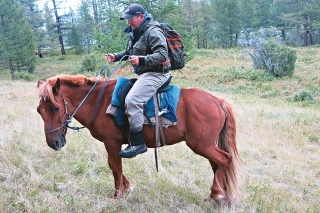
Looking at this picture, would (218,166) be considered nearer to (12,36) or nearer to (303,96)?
(303,96)

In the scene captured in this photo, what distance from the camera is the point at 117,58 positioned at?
452cm

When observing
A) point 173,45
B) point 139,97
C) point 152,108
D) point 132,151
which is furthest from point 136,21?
point 132,151

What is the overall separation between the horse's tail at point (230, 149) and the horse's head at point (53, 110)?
2180 millimetres

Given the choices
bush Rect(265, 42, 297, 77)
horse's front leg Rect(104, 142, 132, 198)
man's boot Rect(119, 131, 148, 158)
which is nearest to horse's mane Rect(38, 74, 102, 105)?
horse's front leg Rect(104, 142, 132, 198)

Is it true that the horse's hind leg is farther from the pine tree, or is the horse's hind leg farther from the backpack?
the pine tree

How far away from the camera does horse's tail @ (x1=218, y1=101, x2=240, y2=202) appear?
4.23 meters

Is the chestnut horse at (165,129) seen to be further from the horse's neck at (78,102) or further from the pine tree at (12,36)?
the pine tree at (12,36)

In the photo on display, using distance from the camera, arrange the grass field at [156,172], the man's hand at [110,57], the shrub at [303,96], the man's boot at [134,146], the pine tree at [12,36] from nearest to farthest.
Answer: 1. the man's boot at [134,146]
2. the grass field at [156,172]
3. the man's hand at [110,57]
4. the shrub at [303,96]
5. the pine tree at [12,36]

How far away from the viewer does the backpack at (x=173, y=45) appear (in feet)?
12.9

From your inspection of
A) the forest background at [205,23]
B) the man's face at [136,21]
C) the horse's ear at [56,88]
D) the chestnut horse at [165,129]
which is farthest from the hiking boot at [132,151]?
the forest background at [205,23]

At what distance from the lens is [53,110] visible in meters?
3.89

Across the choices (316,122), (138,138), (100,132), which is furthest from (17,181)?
(316,122)

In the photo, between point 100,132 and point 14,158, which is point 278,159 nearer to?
Answer: point 100,132

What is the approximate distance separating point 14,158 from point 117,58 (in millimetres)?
2599
